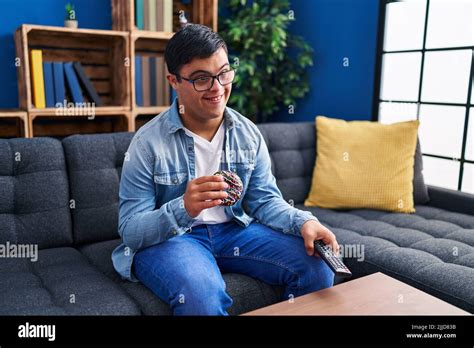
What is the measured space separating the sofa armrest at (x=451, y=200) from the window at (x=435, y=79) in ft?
1.14

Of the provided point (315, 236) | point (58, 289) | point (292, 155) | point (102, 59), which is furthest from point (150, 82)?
point (315, 236)

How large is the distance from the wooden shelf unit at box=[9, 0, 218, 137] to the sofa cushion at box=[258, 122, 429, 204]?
867 mm

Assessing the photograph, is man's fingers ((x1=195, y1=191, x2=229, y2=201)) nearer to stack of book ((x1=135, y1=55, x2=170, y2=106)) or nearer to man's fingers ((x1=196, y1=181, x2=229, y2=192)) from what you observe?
man's fingers ((x1=196, y1=181, x2=229, y2=192))

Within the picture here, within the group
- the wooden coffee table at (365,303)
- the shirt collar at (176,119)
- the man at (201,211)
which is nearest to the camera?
the wooden coffee table at (365,303)

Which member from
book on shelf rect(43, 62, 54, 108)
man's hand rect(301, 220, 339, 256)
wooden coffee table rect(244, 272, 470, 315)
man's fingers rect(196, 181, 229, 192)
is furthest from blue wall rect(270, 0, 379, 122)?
man's fingers rect(196, 181, 229, 192)

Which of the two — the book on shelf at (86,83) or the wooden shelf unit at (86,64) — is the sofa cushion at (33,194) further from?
the book on shelf at (86,83)

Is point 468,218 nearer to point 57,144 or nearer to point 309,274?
point 309,274

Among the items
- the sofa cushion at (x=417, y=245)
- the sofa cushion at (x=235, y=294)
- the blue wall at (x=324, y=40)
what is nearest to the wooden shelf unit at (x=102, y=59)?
the blue wall at (x=324, y=40)

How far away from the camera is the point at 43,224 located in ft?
5.34

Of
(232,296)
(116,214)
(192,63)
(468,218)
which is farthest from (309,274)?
(468,218)

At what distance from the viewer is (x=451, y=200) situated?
216 centimetres

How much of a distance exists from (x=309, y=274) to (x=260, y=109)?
78.6 inches

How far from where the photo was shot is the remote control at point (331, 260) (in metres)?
1.14

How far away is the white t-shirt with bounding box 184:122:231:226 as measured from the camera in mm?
1438
